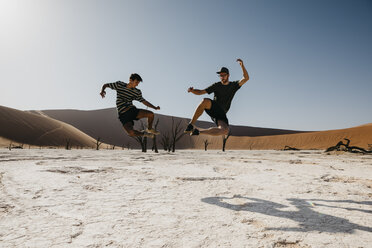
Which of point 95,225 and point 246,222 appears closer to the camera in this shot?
point 95,225

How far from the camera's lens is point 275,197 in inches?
100

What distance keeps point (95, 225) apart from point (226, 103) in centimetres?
308

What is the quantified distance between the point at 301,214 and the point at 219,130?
2075 mm

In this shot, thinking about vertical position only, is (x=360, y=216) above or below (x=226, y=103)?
below

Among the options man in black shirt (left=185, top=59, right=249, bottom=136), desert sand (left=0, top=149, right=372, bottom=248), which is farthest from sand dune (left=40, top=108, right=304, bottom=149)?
desert sand (left=0, top=149, right=372, bottom=248)

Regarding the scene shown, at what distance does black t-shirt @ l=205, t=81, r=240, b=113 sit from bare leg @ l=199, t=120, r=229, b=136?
32 centimetres

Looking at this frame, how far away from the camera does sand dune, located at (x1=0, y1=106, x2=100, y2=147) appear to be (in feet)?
136

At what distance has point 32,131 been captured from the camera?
1758 inches

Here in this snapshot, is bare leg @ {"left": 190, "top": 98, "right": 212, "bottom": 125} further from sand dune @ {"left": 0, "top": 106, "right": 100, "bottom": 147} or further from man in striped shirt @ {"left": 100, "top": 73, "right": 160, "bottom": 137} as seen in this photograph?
sand dune @ {"left": 0, "top": 106, "right": 100, "bottom": 147}

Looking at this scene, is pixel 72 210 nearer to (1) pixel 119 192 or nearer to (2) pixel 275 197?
(1) pixel 119 192

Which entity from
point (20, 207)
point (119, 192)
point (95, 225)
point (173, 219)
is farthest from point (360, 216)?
point (20, 207)

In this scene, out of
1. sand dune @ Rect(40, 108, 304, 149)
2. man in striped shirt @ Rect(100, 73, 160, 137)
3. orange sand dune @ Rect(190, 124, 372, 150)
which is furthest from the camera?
sand dune @ Rect(40, 108, 304, 149)

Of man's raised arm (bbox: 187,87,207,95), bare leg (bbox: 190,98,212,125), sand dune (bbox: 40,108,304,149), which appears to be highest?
sand dune (bbox: 40,108,304,149)

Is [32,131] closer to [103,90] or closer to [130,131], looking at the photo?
[103,90]
